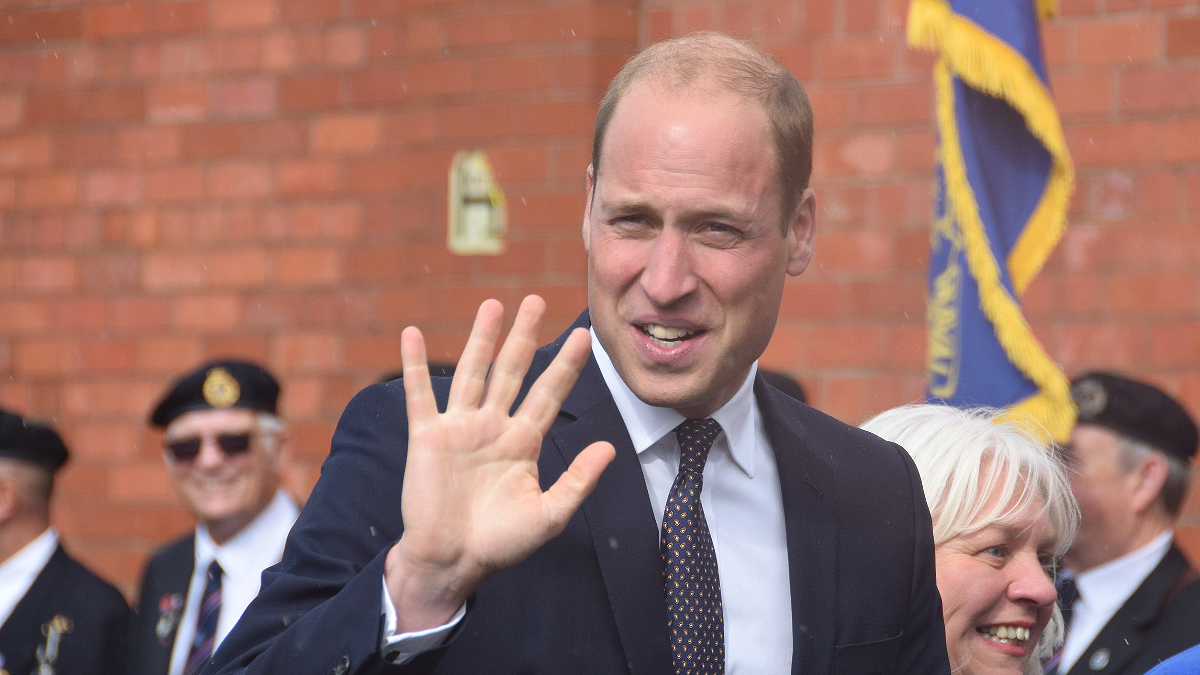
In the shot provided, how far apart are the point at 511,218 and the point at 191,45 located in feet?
6.16

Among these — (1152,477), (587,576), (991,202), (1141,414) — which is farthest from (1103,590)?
(587,576)

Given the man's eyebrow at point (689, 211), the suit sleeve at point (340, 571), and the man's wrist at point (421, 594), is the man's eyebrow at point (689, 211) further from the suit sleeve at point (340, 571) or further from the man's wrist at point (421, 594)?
the man's wrist at point (421, 594)

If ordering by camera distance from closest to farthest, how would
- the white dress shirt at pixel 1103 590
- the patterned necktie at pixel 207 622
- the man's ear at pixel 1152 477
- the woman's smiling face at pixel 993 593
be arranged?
the woman's smiling face at pixel 993 593, the white dress shirt at pixel 1103 590, the man's ear at pixel 1152 477, the patterned necktie at pixel 207 622

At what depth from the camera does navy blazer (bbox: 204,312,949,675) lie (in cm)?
161

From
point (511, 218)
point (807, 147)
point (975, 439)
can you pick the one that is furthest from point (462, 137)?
point (807, 147)

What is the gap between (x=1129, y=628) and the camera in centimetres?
366

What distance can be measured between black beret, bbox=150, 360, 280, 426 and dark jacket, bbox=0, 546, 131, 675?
2.15ft

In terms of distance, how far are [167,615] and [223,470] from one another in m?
0.57

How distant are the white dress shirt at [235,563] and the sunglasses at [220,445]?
239 mm

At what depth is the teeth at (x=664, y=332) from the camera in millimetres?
1805

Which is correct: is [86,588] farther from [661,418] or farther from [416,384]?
[416,384]

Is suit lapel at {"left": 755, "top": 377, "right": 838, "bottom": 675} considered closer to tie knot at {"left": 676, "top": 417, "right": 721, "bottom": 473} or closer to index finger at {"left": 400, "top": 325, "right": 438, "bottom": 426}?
tie knot at {"left": 676, "top": 417, "right": 721, "bottom": 473}

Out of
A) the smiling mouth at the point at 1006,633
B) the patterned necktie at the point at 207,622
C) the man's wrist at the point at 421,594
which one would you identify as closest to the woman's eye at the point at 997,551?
the smiling mouth at the point at 1006,633

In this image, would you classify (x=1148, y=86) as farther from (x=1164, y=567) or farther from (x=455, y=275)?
(x=455, y=275)
